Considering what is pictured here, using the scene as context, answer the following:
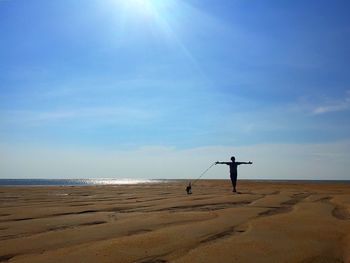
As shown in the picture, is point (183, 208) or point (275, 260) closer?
Answer: point (275, 260)

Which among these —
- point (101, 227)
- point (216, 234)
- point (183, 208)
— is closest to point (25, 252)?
point (101, 227)

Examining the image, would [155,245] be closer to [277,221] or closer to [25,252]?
[25,252]

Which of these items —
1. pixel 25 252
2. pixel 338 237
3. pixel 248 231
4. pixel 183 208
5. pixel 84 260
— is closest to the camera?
pixel 84 260

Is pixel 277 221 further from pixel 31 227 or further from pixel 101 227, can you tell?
pixel 31 227

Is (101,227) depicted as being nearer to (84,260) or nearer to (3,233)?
(3,233)

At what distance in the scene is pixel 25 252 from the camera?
468 centimetres

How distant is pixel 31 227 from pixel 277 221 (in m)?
3.97

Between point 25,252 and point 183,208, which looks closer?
point 25,252

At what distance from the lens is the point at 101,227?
6.50 metres

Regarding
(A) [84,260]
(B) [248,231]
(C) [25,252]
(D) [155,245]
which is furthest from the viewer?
(B) [248,231]

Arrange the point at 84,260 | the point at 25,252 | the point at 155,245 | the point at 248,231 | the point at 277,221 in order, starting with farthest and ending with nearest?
the point at 277,221 < the point at 248,231 < the point at 155,245 < the point at 25,252 < the point at 84,260

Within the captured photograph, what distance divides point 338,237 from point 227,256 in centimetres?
198

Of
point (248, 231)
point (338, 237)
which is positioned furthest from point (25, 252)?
point (338, 237)

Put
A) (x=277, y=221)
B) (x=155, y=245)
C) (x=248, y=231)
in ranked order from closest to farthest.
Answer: (x=155, y=245) → (x=248, y=231) → (x=277, y=221)
